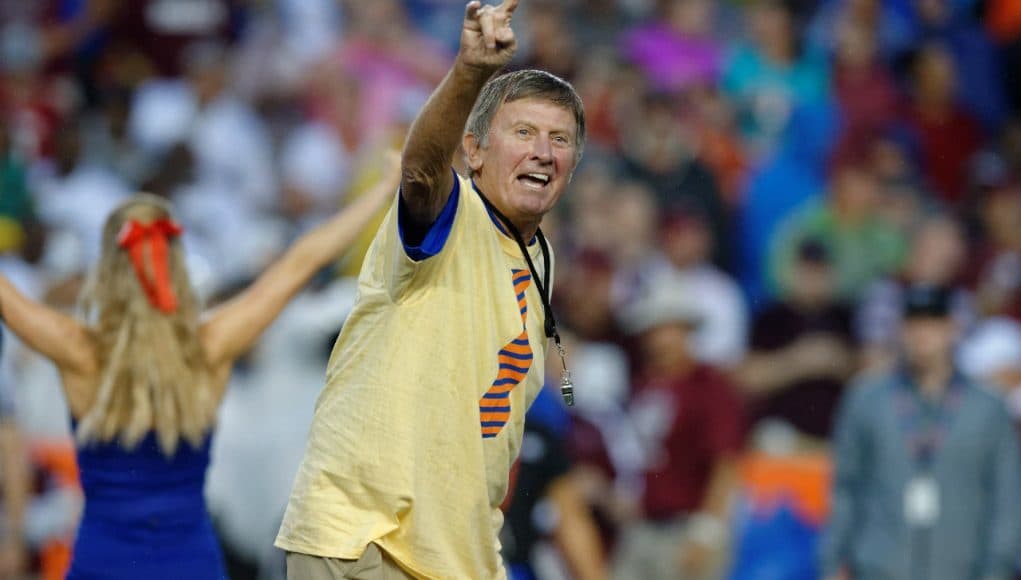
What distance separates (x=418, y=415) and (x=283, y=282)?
2.28 meters

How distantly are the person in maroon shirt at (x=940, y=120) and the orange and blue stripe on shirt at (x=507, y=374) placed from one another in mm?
7813

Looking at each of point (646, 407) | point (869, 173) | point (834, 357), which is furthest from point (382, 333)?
point (869, 173)

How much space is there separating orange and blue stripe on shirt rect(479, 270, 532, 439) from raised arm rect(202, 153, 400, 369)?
1.99m

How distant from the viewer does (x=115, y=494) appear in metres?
5.65

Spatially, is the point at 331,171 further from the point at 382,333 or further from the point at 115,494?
the point at 382,333

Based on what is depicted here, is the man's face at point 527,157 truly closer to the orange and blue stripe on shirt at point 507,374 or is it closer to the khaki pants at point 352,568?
the orange and blue stripe on shirt at point 507,374

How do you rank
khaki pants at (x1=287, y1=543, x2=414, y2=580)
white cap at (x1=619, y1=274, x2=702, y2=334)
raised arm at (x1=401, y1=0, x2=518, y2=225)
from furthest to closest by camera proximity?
white cap at (x1=619, y1=274, x2=702, y2=334) → khaki pants at (x1=287, y1=543, x2=414, y2=580) → raised arm at (x1=401, y1=0, x2=518, y2=225)

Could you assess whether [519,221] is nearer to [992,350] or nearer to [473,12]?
[473,12]

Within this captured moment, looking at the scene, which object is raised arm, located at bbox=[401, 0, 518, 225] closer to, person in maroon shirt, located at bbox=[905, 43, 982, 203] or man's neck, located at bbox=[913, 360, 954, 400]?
man's neck, located at bbox=[913, 360, 954, 400]

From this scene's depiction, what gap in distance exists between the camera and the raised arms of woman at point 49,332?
5.68 metres

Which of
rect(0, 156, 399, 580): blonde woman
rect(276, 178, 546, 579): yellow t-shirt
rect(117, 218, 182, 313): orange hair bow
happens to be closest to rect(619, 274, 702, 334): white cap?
rect(0, 156, 399, 580): blonde woman

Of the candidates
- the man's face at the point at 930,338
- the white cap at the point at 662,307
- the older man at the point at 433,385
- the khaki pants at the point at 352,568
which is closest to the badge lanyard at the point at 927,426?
the man's face at the point at 930,338

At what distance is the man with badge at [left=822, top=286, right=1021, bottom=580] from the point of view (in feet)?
26.2

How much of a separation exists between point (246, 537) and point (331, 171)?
3.32 meters
